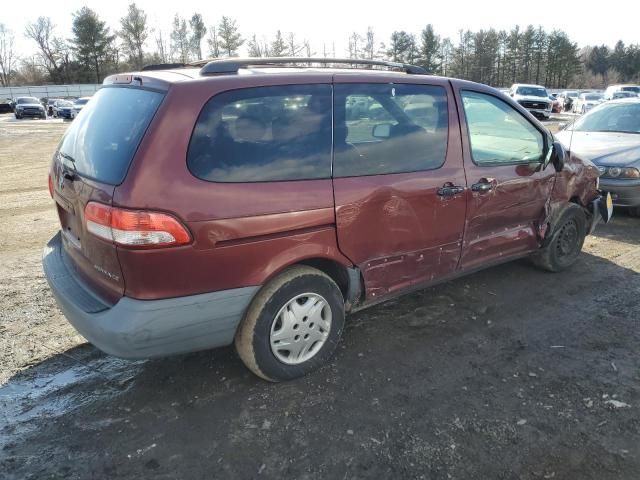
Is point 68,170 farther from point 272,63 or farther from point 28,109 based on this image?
point 28,109

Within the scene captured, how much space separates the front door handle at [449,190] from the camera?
136 inches

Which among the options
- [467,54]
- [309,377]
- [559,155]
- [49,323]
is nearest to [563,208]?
[559,155]

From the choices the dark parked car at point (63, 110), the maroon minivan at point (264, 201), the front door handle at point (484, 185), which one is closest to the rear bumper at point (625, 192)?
the maroon minivan at point (264, 201)

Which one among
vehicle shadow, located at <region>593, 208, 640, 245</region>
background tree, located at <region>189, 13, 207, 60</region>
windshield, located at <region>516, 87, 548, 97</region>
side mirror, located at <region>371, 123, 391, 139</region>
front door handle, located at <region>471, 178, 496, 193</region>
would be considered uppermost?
background tree, located at <region>189, 13, 207, 60</region>

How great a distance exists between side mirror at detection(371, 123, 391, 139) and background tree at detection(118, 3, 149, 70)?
74233 mm

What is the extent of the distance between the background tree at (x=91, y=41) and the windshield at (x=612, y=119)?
69623 millimetres

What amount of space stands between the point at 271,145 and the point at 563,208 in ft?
10.4

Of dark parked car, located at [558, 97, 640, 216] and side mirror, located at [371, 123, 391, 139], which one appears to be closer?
side mirror, located at [371, 123, 391, 139]

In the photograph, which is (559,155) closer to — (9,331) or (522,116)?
(522,116)

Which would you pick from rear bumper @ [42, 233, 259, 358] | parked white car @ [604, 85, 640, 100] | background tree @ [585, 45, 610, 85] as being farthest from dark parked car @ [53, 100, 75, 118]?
background tree @ [585, 45, 610, 85]

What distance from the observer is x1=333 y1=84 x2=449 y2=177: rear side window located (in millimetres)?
3061

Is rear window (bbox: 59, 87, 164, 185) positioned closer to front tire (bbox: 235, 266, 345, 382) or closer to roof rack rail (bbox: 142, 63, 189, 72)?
roof rack rail (bbox: 142, 63, 189, 72)

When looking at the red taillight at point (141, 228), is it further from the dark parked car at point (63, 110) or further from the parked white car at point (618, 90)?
the dark parked car at point (63, 110)

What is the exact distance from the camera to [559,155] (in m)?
4.27
